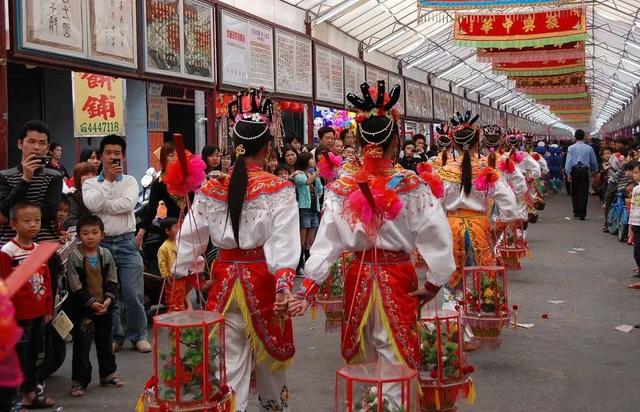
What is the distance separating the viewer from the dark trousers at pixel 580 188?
1588cm

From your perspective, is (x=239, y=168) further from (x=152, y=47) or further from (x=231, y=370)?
(x=152, y=47)

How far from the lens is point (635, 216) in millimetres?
8625

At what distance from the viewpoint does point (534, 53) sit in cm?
1958

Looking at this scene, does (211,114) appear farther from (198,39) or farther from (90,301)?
(90,301)

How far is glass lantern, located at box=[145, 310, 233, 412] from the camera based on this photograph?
3.48m

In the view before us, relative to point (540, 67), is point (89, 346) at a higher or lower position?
lower

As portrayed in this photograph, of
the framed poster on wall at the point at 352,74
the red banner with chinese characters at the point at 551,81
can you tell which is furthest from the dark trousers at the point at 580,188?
the red banner with chinese characters at the point at 551,81

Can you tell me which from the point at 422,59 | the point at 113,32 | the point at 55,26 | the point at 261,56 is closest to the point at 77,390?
the point at 55,26

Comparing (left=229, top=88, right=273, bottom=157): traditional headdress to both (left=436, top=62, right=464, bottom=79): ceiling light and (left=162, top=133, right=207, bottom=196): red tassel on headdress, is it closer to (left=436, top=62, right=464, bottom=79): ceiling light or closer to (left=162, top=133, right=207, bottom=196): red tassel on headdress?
(left=162, top=133, right=207, bottom=196): red tassel on headdress

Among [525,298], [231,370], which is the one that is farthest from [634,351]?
[231,370]

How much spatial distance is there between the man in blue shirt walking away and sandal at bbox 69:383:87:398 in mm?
12724

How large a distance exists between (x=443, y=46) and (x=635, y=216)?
667 inches

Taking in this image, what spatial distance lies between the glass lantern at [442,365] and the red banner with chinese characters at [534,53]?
1628 centimetres

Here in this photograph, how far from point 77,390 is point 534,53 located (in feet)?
54.9
